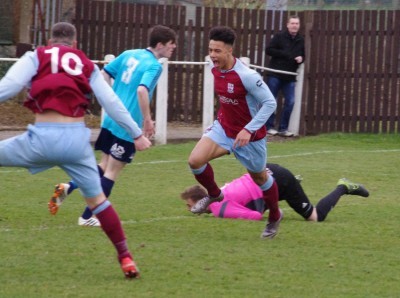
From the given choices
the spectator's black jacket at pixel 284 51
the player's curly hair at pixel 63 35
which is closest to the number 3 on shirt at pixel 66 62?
the player's curly hair at pixel 63 35

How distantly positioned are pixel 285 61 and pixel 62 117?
38.7 ft

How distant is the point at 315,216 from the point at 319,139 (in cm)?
817

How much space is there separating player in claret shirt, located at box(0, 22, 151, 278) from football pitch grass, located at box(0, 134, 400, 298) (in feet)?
1.60

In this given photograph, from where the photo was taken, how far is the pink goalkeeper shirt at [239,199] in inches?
393

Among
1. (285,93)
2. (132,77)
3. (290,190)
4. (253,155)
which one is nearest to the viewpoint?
(253,155)

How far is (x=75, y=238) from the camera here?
8734 millimetres

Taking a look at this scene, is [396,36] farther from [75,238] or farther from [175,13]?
[75,238]

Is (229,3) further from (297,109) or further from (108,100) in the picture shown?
(108,100)

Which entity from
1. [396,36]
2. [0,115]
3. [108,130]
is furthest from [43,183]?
[396,36]

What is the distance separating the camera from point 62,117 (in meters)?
7.11

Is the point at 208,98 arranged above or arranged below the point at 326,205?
above

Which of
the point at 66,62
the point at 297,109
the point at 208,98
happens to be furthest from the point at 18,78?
the point at 297,109

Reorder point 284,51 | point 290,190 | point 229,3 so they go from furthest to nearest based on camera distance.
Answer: point 229,3, point 284,51, point 290,190

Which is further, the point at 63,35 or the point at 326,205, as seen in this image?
the point at 326,205
